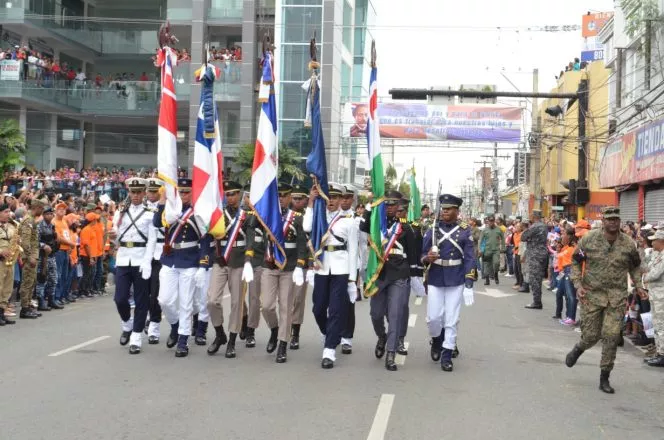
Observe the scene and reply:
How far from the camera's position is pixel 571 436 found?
661cm

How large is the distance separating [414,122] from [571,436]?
37.1 m

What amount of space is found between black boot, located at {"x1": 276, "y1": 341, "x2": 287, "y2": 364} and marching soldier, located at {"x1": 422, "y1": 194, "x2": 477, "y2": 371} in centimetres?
179

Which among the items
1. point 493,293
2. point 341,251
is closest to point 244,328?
point 341,251

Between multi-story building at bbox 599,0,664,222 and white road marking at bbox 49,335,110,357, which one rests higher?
multi-story building at bbox 599,0,664,222

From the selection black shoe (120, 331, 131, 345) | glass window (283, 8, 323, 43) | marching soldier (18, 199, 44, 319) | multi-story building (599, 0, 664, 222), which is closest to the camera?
black shoe (120, 331, 131, 345)

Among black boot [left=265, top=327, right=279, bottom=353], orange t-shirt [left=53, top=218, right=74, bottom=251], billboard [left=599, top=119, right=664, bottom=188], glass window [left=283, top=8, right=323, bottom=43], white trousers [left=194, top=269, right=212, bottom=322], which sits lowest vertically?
black boot [left=265, top=327, right=279, bottom=353]

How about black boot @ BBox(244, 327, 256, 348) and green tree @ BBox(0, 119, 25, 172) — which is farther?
green tree @ BBox(0, 119, 25, 172)

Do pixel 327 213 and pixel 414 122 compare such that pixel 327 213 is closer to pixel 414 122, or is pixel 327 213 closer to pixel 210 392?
pixel 210 392

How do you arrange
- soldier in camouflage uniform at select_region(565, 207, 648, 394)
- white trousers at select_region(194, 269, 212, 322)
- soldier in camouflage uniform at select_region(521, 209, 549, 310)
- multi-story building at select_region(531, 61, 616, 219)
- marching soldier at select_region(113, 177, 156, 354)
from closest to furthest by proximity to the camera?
soldier in camouflage uniform at select_region(565, 207, 648, 394)
marching soldier at select_region(113, 177, 156, 354)
white trousers at select_region(194, 269, 212, 322)
soldier in camouflage uniform at select_region(521, 209, 549, 310)
multi-story building at select_region(531, 61, 616, 219)

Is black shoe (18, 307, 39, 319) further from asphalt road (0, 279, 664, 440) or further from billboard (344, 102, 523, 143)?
billboard (344, 102, 523, 143)

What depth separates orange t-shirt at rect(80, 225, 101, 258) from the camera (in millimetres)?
16703

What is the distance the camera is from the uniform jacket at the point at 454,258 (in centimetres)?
968

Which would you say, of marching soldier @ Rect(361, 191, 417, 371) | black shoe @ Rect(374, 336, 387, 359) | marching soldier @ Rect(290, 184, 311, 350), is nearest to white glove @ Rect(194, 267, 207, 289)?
marching soldier @ Rect(290, 184, 311, 350)

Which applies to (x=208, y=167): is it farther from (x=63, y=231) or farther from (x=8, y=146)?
(x=8, y=146)
